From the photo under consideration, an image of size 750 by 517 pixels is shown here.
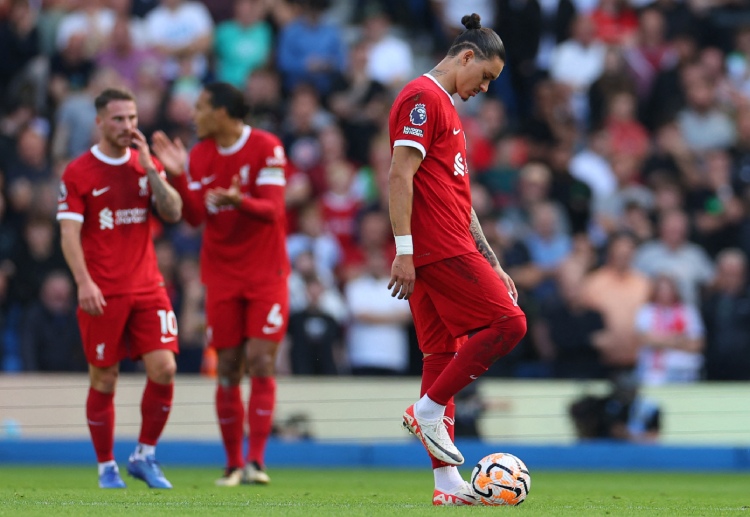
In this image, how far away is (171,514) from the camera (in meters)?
7.34

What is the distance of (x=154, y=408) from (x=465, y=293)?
3.04 m

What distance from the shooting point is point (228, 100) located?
426 inches

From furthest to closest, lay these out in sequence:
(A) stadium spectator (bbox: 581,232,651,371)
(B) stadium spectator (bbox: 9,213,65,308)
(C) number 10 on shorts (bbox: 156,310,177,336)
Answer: (B) stadium spectator (bbox: 9,213,65,308) → (A) stadium spectator (bbox: 581,232,651,371) → (C) number 10 on shorts (bbox: 156,310,177,336)

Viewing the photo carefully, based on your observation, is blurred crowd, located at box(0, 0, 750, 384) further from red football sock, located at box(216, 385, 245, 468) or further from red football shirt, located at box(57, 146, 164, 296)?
red football shirt, located at box(57, 146, 164, 296)

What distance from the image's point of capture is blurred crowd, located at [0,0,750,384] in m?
15.1

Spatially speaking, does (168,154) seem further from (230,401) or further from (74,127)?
(74,127)

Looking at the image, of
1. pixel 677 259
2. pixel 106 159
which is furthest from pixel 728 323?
pixel 106 159

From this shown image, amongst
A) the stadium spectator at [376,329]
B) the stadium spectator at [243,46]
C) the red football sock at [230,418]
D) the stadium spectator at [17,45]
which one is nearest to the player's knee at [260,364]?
the red football sock at [230,418]

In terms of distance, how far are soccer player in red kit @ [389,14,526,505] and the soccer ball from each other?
0.09 meters

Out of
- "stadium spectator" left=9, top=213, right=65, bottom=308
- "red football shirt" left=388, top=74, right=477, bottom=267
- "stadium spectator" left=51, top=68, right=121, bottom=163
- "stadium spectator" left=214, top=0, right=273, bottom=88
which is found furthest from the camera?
"stadium spectator" left=214, top=0, right=273, bottom=88

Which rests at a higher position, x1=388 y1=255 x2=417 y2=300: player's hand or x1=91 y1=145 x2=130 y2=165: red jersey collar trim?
x1=91 y1=145 x2=130 y2=165: red jersey collar trim

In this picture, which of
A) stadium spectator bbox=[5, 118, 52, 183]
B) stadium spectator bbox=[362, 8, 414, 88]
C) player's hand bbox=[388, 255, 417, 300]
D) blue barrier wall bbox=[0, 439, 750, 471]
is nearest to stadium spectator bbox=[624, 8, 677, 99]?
stadium spectator bbox=[362, 8, 414, 88]

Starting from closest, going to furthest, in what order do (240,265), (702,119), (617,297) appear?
(240,265), (617,297), (702,119)

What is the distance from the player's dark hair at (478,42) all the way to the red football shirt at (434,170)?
0.96 feet
